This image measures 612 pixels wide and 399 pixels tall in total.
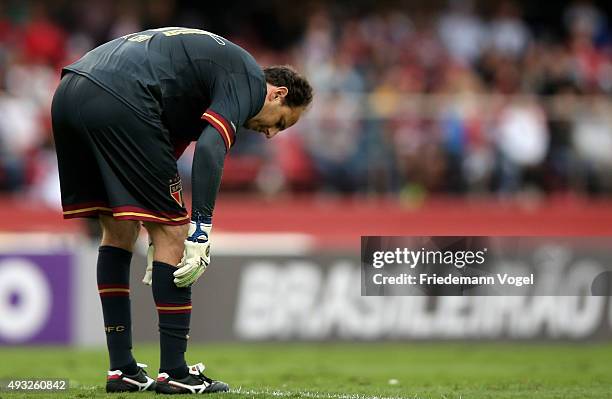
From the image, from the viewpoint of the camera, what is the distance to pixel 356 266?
13.0 meters

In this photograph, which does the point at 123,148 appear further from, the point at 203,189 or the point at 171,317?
the point at 171,317

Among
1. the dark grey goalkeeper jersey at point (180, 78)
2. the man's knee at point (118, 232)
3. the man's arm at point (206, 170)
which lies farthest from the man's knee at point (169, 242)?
the dark grey goalkeeper jersey at point (180, 78)

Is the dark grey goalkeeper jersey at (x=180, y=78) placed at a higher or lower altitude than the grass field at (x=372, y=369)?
higher

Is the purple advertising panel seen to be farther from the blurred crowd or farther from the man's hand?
the man's hand

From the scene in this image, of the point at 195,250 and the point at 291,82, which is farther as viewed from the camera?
the point at 291,82

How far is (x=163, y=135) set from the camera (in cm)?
644

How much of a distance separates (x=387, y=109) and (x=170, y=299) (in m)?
8.71

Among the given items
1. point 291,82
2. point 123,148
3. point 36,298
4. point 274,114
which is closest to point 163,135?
point 123,148

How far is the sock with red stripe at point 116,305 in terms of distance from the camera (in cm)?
676

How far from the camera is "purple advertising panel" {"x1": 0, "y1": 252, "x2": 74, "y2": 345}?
12406mm

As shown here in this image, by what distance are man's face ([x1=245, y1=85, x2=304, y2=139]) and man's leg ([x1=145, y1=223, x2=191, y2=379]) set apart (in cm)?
78

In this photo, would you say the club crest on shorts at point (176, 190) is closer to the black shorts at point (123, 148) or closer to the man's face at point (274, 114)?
the black shorts at point (123, 148)

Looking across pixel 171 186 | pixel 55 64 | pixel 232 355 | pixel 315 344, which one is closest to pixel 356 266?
pixel 315 344

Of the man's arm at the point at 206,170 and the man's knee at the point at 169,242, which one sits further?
the man's knee at the point at 169,242
